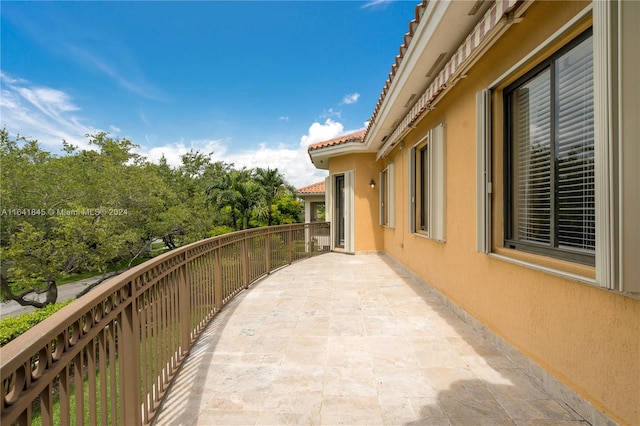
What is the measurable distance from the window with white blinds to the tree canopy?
1237 cm

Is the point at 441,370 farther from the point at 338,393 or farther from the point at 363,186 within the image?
the point at 363,186

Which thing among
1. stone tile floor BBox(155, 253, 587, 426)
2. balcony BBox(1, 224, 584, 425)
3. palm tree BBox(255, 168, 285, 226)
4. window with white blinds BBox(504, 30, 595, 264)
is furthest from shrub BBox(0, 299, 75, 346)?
palm tree BBox(255, 168, 285, 226)

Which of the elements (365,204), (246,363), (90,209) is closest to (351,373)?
(246,363)

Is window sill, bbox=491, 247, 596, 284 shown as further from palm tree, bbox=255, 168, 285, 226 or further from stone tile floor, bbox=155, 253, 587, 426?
palm tree, bbox=255, 168, 285, 226

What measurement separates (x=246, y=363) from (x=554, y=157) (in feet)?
10.3

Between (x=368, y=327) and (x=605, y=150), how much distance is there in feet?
8.82

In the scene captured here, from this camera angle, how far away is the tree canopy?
376 inches

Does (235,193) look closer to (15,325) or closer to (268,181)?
(268,181)

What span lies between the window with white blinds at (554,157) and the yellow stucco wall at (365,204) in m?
5.78

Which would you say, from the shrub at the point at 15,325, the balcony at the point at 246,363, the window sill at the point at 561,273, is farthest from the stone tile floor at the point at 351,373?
the shrub at the point at 15,325

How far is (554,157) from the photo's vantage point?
221 cm

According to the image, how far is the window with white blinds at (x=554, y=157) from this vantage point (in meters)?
1.91

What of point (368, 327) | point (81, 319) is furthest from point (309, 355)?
point (81, 319)

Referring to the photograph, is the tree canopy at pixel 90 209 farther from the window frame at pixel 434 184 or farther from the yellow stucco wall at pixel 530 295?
the yellow stucco wall at pixel 530 295
